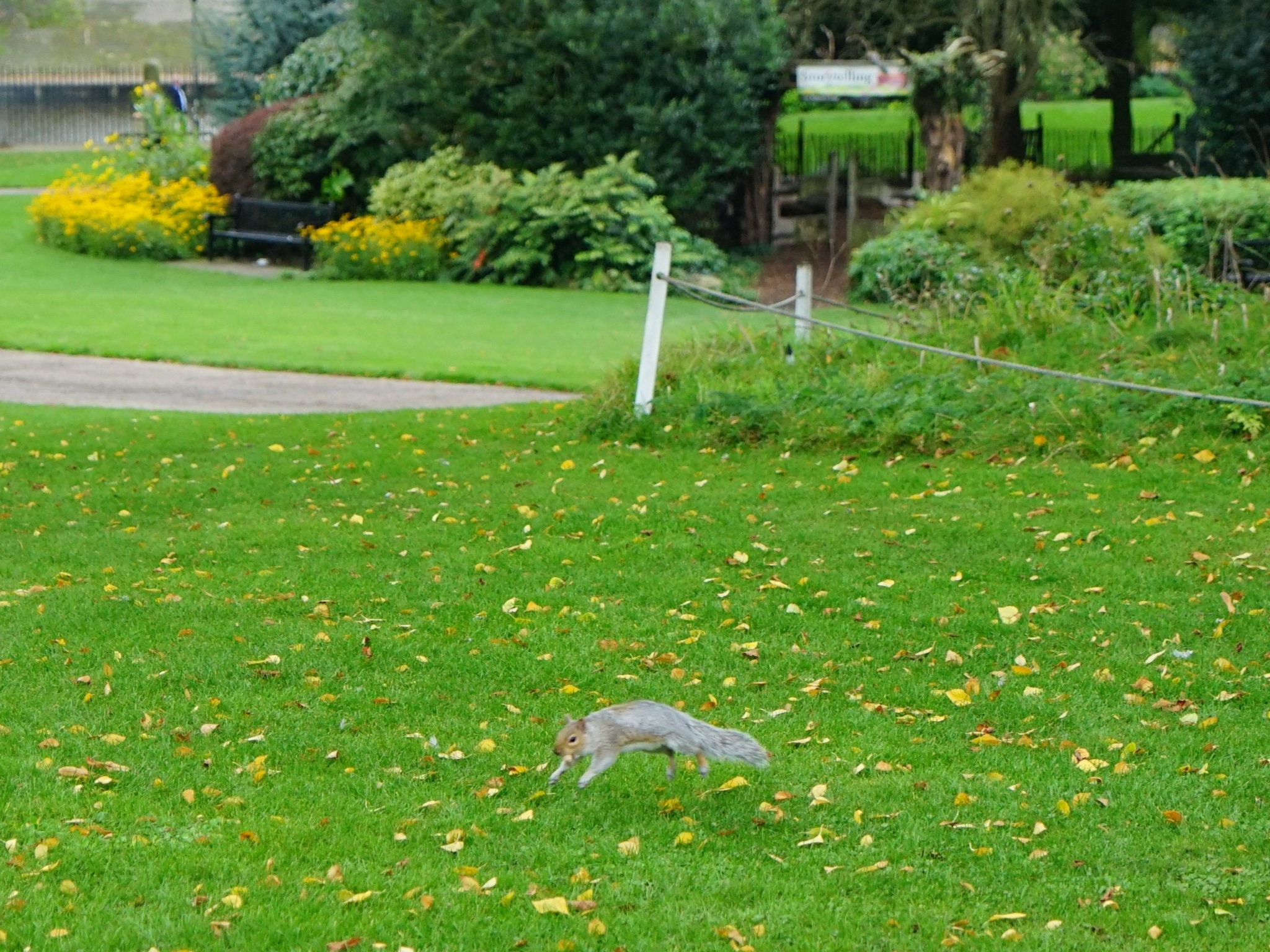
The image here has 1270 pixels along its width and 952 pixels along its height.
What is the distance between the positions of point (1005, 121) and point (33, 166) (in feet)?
86.1

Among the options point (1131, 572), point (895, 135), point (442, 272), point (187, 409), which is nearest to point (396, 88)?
point (442, 272)

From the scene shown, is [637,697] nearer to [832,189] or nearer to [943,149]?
[943,149]

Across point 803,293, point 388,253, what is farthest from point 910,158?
point 803,293

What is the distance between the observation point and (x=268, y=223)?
26469 mm

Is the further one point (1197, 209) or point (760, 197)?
point (760, 197)

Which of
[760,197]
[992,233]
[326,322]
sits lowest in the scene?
[326,322]

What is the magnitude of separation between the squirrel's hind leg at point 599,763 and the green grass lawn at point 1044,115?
33202mm

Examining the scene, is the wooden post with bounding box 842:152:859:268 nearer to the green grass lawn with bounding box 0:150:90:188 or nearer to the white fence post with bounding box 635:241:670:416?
the white fence post with bounding box 635:241:670:416

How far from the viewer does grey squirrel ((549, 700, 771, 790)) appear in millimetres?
4703

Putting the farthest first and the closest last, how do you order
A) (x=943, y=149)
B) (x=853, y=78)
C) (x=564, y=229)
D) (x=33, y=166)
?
(x=33, y=166), (x=943, y=149), (x=853, y=78), (x=564, y=229)

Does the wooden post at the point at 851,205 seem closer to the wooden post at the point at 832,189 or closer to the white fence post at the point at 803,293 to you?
the wooden post at the point at 832,189

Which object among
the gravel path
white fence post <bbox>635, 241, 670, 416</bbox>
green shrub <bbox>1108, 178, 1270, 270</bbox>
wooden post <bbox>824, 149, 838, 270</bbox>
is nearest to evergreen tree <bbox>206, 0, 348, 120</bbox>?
wooden post <bbox>824, 149, 838, 270</bbox>

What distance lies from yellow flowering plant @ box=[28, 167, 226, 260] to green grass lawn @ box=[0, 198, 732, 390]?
2.47 ft

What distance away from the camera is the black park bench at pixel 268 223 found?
25578 mm
